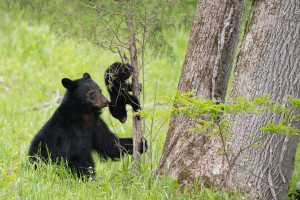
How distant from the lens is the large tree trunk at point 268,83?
13.3 ft

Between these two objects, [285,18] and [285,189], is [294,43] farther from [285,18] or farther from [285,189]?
[285,189]

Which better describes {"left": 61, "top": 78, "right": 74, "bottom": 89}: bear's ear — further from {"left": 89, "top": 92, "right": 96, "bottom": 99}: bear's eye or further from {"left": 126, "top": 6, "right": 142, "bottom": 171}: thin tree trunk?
{"left": 126, "top": 6, "right": 142, "bottom": 171}: thin tree trunk

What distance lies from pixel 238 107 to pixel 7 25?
10.3m

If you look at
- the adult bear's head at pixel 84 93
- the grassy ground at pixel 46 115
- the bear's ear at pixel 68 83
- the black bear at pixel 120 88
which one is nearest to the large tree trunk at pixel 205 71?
the grassy ground at pixel 46 115

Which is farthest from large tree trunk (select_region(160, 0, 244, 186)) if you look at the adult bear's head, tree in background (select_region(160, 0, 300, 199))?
the adult bear's head

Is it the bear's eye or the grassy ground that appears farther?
the bear's eye

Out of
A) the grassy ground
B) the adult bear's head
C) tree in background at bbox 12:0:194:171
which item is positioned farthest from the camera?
the adult bear's head

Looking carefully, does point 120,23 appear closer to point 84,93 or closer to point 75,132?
point 84,93

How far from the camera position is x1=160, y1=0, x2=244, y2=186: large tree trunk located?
4.54 metres

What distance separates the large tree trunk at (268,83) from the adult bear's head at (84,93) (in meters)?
1.77

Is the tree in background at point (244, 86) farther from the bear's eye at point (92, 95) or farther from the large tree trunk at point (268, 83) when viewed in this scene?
the bear's eye at point (92, 95)

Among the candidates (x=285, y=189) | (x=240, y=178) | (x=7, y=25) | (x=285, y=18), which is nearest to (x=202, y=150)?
(x=240, y=178)

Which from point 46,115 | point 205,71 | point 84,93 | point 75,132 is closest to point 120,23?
point 205,71

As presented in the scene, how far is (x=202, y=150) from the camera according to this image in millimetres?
4586
